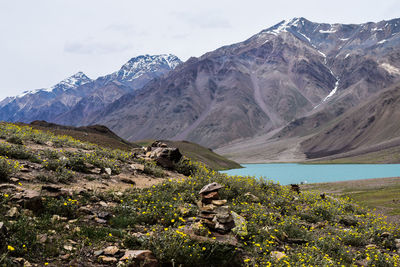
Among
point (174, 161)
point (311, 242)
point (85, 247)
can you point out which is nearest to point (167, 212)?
point (85, 247)

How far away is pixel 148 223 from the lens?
9.99 meters

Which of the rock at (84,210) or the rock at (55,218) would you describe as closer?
the rock at (55,218)

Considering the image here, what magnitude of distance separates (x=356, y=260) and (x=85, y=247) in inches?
382

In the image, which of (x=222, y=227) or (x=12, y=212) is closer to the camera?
(x=12, y=212)

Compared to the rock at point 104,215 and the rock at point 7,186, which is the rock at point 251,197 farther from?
the rock at point 7,186

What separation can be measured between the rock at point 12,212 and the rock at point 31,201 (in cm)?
50

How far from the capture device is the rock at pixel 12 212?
7805 millimetres

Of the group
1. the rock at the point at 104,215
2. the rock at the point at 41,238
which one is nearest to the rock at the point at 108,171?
the rock at the point at 104,215

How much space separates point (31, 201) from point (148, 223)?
3640 millimetres

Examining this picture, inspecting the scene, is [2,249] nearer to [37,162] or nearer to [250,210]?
[37,162]

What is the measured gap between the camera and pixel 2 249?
6609mm

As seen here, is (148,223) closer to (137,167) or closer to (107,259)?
(107,259)

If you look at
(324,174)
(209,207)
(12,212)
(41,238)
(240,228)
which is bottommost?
(324,174)

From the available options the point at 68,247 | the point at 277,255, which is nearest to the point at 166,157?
the point at 277,255
